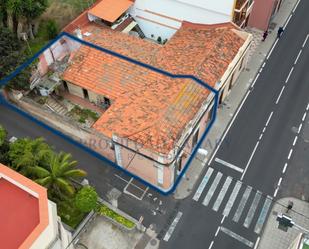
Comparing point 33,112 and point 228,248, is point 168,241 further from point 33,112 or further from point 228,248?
point 33,112

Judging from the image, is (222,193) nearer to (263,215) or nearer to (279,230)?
(263,215)

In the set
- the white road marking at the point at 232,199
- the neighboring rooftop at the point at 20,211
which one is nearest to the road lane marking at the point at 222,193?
the white road marking at the point at 232,199

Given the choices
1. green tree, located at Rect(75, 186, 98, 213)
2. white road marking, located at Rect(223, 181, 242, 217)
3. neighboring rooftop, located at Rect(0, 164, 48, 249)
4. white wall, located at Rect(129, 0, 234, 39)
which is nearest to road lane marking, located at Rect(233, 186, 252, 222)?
white road marking, located at Rect(223, 181, 242, 217)

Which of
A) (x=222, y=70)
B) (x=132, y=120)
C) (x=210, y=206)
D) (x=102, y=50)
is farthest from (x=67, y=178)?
(x=222, y=70)

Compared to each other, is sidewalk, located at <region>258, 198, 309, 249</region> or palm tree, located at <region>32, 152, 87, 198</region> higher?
sidewalk, located at <region>258, 198, 309, 249</region>

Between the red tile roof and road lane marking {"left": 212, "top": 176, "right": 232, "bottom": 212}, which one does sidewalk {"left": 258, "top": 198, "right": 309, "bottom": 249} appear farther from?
the red tile roof

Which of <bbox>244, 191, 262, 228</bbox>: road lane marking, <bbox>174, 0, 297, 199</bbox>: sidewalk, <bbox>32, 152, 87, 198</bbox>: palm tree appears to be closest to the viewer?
<bbox>32, 152, 87, 198</bbox>: palm tree

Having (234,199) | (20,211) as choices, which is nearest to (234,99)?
(234,199)
